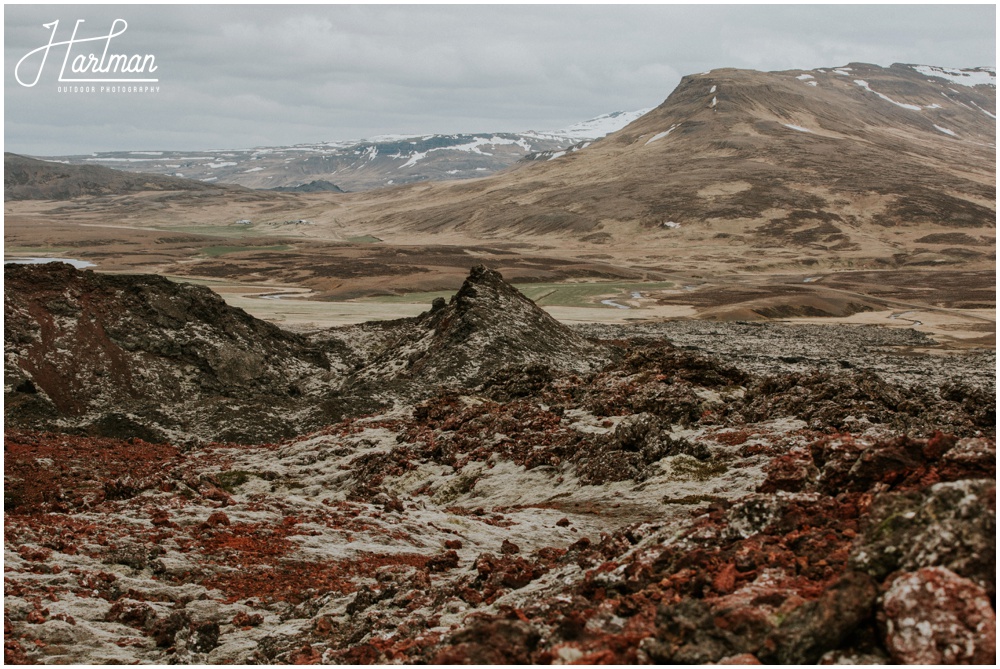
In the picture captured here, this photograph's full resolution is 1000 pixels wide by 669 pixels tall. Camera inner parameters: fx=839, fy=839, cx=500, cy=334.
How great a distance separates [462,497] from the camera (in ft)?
51.7

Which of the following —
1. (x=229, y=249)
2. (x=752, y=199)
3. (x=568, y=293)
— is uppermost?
(x=752, y=199)

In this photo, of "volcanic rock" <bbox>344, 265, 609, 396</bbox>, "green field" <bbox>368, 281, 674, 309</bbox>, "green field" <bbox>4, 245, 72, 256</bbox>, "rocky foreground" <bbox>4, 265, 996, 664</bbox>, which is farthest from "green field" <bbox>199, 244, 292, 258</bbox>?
"rocky foreground" <bbox>4, 265, 996, 664</bbox>

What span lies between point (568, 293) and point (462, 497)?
62455mm

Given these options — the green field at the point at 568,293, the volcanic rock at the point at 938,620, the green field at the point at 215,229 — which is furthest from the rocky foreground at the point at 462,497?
the green field at the point at 215,229

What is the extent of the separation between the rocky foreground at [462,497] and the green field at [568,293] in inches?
1709

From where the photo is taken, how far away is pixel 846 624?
19.0 ft

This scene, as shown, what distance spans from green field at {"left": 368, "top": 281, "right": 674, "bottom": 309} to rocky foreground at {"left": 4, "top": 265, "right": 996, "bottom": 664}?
43.4 meters

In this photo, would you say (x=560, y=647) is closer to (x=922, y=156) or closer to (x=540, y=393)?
(x=540, y=393)

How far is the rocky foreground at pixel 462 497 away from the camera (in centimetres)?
633

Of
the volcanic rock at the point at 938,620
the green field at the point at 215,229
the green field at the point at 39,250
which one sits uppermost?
the green field at the point at 215,229

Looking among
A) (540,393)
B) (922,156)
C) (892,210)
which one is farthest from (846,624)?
(922,156)

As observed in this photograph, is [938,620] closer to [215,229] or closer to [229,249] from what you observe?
[229,249]

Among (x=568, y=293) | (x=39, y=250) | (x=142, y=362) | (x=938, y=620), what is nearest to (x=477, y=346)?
(x=142, y=362)

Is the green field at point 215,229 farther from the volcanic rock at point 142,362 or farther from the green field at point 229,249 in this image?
the volcanic rock at point 142,362
